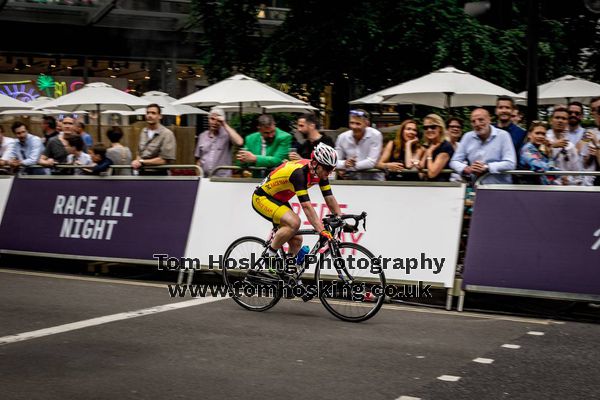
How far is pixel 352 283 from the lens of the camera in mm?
8977

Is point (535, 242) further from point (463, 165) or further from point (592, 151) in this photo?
point (592, 151)

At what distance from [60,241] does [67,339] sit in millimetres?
4864

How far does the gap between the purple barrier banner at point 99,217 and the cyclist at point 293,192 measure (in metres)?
2.36

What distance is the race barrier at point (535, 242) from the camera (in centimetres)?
908

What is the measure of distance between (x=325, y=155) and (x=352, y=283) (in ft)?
4.39

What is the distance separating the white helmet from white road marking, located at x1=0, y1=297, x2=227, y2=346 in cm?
237

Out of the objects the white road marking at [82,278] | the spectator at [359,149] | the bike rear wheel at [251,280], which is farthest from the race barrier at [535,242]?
the white road marking at [82,278]

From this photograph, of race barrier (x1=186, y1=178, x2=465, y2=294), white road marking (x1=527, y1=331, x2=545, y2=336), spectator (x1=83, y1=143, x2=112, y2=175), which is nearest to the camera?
white road marking (x1=527, y1=331, x2=545, y2=336)

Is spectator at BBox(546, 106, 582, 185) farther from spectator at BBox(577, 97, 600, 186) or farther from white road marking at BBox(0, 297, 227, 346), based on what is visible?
white road marking at BBox(0, 297, 227, 346)

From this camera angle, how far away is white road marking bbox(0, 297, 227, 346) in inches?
317

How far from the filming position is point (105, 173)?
12562 mm

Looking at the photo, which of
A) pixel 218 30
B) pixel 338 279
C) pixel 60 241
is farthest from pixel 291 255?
pixel 218 30

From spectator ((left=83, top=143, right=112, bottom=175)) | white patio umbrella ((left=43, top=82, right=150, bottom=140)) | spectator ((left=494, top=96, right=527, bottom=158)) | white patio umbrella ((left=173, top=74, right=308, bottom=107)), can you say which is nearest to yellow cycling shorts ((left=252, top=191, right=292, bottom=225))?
spectator ((left=494, top=96, right=527, bottom=158))

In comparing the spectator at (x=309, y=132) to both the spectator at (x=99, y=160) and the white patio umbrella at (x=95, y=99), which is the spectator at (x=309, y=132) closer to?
the spectator at (x=99, y=160)
